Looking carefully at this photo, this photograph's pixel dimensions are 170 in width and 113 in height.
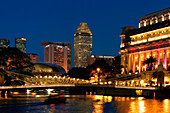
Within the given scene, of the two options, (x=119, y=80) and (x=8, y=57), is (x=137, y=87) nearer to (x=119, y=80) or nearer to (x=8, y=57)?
(x=119, y=80)

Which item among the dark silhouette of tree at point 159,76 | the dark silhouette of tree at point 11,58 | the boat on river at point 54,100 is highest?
the dark silhouette of tree at point 11,58

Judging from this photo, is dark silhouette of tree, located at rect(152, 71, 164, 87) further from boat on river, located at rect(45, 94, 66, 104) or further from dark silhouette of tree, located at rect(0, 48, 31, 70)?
dark silhouette of tree, located at rect(0, 48, 31, 70)

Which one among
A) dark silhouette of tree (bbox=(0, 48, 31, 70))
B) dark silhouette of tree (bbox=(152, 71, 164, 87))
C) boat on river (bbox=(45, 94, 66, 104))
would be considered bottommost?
boat on river (bbox=(45, 94, 66, 104))

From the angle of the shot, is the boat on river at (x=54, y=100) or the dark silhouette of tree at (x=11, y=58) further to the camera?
the dark silhouette of tree at (x=11, y=58)

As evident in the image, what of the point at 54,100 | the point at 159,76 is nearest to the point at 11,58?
the point at 54,100

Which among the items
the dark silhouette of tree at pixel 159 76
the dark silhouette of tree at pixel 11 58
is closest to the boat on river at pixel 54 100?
the dark silhouette of tree at pixel 11 58

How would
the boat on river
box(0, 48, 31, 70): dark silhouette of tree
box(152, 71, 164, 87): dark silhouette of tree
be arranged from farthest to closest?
1. box(0, 48, 31, 70): dark silhouette of tree
2. box(152, 71, 164, 87): dark silhouette of tree
3. the boat on river

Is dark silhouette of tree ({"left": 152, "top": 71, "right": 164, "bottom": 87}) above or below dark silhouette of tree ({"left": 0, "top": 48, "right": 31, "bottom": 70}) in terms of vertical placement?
below

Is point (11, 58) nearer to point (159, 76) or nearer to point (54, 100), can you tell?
point (54, 100)

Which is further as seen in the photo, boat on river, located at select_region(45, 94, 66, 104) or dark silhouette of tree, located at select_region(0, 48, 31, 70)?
dark silhouette of tree, located at select_region(0, 48, 31, 70)

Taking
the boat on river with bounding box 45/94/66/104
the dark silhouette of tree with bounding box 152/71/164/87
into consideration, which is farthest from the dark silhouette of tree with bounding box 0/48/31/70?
the dark silhouette of tree with bounding box 152/71/164/87

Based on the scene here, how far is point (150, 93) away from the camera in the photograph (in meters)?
137

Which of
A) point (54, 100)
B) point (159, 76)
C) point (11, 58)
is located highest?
point (11, 58)

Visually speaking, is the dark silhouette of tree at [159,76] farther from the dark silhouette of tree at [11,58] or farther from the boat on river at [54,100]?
the dark silhouette of tree at [11,58]
